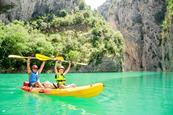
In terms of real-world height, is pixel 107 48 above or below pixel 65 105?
above

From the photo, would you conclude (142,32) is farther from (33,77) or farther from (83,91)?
(83,91)

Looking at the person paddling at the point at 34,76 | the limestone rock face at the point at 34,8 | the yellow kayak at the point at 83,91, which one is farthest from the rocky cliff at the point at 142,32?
the yellow kayak at the point at 83,91

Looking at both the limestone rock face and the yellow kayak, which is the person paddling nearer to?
the yellow kayak

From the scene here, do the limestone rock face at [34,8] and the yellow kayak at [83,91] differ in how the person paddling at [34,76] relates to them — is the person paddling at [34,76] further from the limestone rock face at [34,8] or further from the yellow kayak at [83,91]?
the limestone rock face at [34,8]

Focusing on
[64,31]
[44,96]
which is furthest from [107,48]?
[44,96]

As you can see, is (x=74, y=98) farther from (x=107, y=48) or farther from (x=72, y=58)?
(x=107, y=48)

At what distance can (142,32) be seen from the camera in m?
87.6

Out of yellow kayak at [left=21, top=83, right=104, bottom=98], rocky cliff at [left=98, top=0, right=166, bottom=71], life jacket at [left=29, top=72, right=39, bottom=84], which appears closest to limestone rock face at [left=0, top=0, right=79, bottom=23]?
rocky cliff at [left=98, top=0, right=166, bottom=71]

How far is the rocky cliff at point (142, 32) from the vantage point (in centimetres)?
8588

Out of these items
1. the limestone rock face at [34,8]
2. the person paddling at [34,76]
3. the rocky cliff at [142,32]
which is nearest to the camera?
the person paddling at [34,76]

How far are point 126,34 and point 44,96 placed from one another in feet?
230

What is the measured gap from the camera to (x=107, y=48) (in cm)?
6981

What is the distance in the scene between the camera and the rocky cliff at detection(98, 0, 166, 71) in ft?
282

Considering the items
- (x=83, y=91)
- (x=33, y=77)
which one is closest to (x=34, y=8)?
(x=33, y=77)
